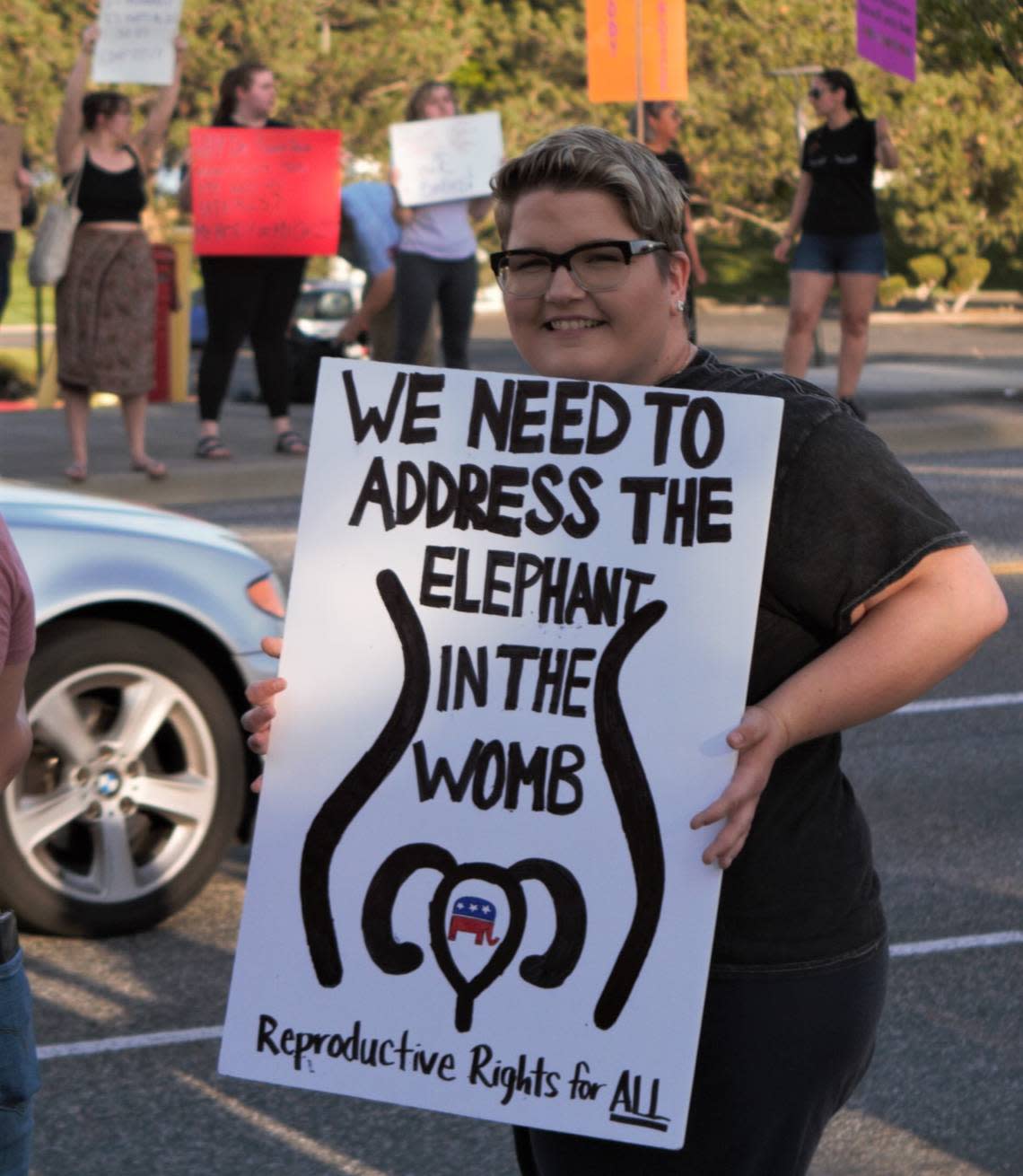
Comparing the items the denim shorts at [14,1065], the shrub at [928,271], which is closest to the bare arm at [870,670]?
the denim shorts at [14,1065]

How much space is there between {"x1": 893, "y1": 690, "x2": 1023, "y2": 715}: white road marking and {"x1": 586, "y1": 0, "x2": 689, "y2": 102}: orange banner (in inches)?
304

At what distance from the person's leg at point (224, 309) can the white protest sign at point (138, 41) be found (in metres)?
1.08

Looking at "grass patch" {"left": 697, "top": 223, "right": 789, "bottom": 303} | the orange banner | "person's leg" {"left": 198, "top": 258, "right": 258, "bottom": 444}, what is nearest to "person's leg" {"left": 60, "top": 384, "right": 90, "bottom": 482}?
"person's leg" {"left": 198, "top": 258, "right": 258, "bottom": 444}

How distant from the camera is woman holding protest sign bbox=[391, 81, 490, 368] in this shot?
1296 centimetres

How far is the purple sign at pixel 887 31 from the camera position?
48.1 ft

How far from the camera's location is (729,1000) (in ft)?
8.17

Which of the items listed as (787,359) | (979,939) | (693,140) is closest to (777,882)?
(979,939)

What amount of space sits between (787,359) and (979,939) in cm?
934

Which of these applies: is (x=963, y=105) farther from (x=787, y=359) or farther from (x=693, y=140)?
(x=787, y=359)

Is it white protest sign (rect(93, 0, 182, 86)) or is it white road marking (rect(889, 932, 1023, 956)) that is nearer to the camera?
white road marking (rect(889, 932, 1023, 956))

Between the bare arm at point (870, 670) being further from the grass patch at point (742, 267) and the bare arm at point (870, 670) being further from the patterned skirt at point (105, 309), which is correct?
the grass patch at point (742, 267)

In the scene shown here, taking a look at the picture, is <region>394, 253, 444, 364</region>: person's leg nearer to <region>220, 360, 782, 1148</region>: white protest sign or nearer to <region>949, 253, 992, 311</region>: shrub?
<region>220, 360, 782, 1148</region>: white protest sign

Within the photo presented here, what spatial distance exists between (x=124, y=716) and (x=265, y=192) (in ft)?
26.3

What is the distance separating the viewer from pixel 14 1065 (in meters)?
2.74
